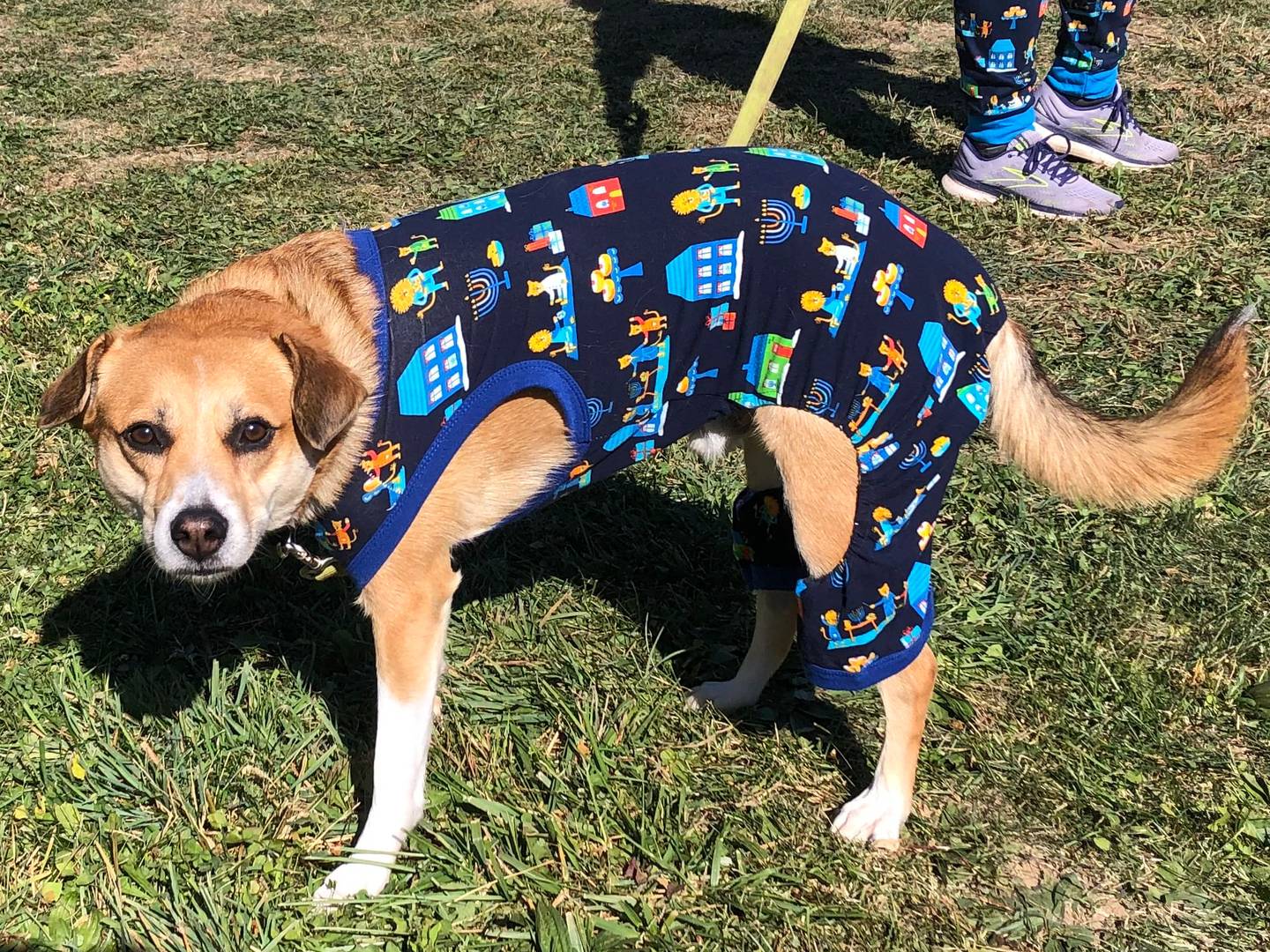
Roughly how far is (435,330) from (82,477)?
2.39 metres

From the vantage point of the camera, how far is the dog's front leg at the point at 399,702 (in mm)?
2764

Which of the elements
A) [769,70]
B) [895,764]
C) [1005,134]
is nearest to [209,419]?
[895,764]

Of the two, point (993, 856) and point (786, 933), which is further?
point (993, 856)

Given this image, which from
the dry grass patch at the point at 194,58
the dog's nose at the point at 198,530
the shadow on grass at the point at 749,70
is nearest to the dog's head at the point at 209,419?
the dog's nose at the point at 198,530

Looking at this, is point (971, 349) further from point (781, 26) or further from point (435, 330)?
point (781, 26)

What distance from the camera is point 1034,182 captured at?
6.23m

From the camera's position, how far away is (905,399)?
2.66m

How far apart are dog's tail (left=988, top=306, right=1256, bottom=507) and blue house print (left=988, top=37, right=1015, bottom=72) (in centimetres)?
350

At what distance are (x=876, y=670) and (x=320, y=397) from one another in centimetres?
159

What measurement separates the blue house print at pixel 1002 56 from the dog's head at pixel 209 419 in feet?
15.4

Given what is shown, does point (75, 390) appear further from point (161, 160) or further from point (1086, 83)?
point (1086, 83)

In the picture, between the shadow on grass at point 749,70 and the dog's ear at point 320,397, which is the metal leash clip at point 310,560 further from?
the shadow on grass at point 749,70

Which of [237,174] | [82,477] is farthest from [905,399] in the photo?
[237,174]

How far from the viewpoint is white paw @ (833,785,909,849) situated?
10.3 ft
